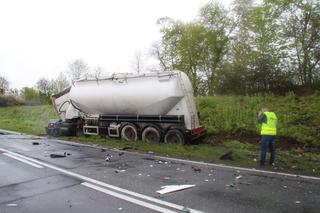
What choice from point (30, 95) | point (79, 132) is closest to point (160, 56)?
point (79, 132)

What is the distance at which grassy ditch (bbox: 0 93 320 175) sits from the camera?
9.45 metres

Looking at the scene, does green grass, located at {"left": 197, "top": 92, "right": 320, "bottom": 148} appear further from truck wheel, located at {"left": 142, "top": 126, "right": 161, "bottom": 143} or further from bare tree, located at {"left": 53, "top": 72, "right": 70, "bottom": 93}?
bare tree, located at {"left": 53, "top": 72, "right": 70, "bottom": 93}

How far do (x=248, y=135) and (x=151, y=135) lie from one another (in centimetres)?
394

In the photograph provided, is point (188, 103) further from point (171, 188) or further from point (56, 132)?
point (56, 132)

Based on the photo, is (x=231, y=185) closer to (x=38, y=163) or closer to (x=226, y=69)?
(x=38, y=163)

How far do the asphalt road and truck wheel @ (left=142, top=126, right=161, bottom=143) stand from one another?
381 cm

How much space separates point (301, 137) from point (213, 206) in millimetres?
7973

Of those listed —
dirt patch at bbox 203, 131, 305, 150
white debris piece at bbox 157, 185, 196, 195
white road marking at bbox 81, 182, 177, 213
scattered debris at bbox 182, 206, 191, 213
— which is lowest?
scattered debris at bbox 182, 206, 191, 213

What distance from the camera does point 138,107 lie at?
13.7 metres

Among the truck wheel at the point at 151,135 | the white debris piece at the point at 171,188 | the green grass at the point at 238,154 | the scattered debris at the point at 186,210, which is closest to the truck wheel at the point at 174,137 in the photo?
the truck wheel at the point at 151,135

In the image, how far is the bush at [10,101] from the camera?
4828cm

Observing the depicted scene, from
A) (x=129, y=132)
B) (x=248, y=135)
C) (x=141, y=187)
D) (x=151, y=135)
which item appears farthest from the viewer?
(x=129, y=132)

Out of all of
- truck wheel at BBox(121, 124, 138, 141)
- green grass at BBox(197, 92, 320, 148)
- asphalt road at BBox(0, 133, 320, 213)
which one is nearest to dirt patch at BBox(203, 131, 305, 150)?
green grass at BBox(197, 92, 320, 148)

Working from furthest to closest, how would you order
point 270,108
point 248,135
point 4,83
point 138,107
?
point 4,83
point 270,108
point 138,107
point 248,135
